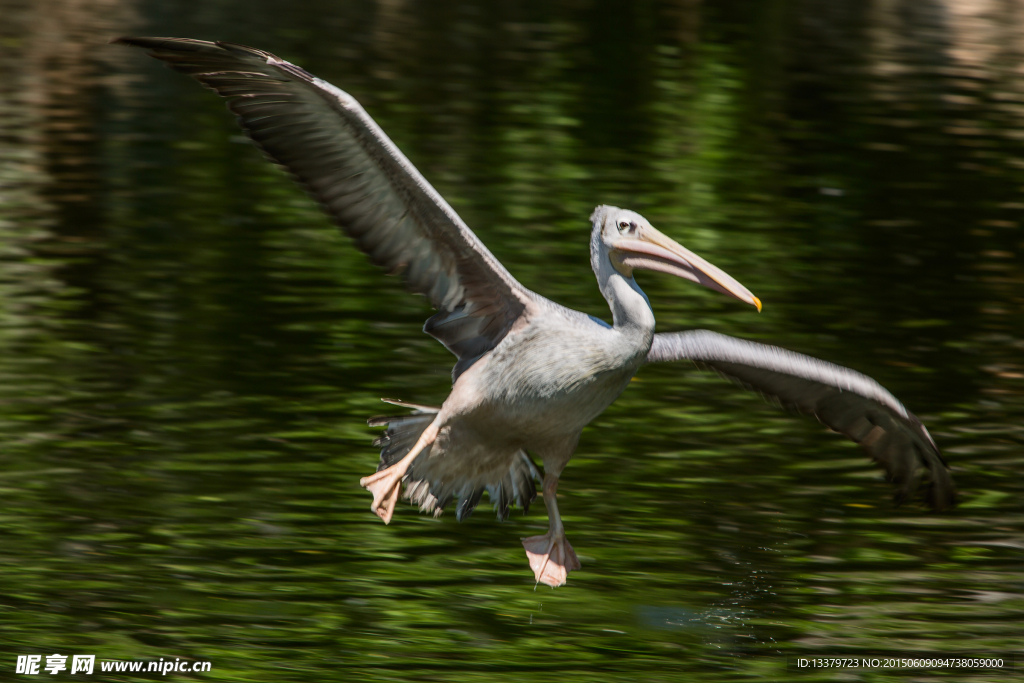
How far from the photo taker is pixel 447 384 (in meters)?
8.73

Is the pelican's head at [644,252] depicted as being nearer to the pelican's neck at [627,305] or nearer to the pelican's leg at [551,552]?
the pelican's neck at [627,305]

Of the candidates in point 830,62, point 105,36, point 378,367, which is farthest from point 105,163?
point 830,62

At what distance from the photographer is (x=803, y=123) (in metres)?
18.3

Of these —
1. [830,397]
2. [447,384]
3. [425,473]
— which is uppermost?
[830,397]

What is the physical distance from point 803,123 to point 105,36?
10924 millimetres

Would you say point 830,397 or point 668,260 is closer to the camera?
point 668,260

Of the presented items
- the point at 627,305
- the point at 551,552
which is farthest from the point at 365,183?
the point at 551,552

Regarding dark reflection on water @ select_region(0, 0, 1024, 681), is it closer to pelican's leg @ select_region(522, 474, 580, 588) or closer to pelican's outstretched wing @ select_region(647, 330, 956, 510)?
pelican's leg @ select_region(522, 474, 580, 588)

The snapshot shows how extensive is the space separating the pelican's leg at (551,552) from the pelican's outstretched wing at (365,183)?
773 millimetres

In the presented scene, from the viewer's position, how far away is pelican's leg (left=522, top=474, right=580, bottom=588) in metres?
6.21

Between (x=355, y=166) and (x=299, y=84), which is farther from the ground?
(x=299, y=84)

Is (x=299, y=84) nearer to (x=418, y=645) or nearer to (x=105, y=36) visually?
(x=418, y=645)

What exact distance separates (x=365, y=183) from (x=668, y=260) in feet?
4.67

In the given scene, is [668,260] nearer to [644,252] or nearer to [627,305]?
[644,252]
